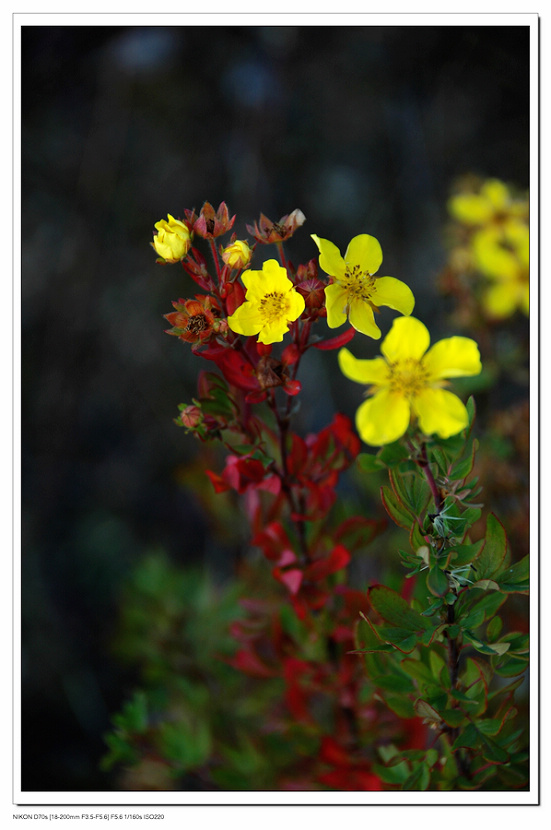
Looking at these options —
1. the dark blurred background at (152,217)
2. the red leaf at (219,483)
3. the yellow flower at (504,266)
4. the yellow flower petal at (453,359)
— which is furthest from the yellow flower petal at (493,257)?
the red leaf at (219,483)

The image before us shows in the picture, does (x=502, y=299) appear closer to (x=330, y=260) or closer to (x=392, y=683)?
(x=330, y=260)

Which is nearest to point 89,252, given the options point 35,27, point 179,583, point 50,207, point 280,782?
point 50,207

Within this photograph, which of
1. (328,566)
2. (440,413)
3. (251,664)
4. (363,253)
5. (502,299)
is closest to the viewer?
(440,413)

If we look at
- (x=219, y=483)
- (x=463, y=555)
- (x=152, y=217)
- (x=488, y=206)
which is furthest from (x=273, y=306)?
(x=152, y=217)

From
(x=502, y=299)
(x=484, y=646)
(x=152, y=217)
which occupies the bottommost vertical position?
(x=484, y=646)

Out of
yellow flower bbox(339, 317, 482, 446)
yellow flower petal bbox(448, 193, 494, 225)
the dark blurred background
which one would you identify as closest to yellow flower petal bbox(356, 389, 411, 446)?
yellow flower bbox(339, 317, 482, 446)

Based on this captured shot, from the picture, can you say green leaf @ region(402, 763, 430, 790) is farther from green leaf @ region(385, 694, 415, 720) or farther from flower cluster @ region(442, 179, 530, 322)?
flower cluster @ region(442, 179, 530, 322)

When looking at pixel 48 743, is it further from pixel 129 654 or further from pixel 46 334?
pixel 46 334
